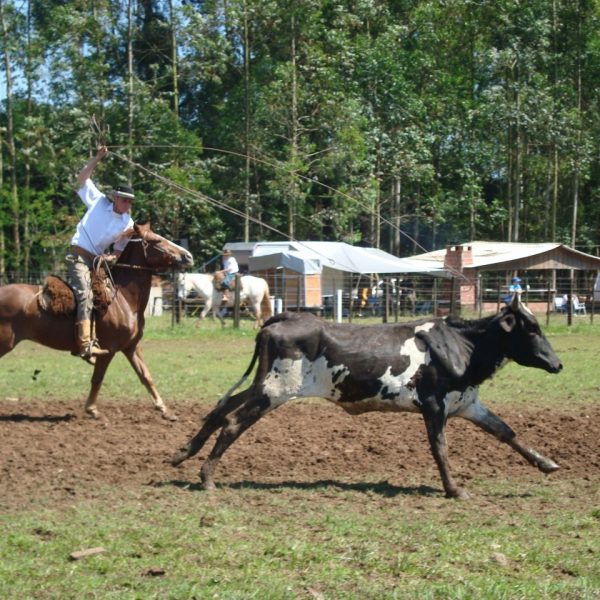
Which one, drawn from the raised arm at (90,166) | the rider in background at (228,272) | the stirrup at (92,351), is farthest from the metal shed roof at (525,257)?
the raised arm at (90,166)

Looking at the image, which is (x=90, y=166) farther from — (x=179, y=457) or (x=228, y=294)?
(x=228, y=294)

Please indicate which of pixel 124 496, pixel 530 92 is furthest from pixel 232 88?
pixel 124 496

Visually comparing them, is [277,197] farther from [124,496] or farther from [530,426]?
[124,496]

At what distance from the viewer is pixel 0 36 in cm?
4316

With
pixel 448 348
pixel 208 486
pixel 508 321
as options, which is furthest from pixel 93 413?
pixel 508 321

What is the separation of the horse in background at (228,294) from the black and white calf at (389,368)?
1993cm

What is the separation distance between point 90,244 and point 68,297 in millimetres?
678

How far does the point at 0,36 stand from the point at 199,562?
40.0m

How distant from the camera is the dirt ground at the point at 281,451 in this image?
9.38 meters

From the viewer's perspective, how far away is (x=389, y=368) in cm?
920

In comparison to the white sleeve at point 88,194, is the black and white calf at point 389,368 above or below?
below

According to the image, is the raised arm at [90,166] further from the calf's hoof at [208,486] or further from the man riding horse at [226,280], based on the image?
the man riding horse at [226,280]

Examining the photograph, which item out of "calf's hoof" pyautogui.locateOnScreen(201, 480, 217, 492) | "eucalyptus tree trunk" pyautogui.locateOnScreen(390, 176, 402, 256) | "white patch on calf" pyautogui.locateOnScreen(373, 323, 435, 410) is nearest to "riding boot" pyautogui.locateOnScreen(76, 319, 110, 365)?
"calf's hoof" pyautogui.locateOnScreen(201, 480, 217, 492)

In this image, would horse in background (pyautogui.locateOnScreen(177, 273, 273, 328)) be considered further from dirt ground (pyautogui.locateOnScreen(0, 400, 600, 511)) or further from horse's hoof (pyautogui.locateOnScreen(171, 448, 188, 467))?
horse's hoof (pyautogui.locateOnScreen(171, 448, 188, 467))
